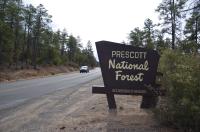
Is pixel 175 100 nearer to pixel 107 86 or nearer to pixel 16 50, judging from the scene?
pixel 107 86

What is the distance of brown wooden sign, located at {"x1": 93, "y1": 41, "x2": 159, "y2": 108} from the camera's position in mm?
11516

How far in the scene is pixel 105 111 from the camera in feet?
38.7

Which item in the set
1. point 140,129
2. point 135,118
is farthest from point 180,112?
point 135,118

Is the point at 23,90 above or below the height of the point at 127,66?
below

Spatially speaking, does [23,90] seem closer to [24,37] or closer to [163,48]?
[163,48]

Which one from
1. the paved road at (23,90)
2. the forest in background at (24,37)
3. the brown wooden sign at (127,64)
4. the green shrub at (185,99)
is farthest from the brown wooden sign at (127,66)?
the forest in background at (24,37)

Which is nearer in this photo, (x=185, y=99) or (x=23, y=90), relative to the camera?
(x=185, y=99)

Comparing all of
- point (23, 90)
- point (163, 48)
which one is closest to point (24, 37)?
point (23, 90)

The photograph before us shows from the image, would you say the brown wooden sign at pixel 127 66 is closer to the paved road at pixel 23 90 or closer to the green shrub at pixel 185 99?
the green shrub at pixel 185 99

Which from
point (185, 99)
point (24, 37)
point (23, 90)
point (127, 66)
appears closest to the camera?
point (185, 99)

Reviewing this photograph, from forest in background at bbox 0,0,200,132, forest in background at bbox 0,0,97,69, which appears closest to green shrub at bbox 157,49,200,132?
forest in background at bbox 0,0,200,132

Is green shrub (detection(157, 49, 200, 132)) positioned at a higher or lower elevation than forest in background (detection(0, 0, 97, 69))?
lower

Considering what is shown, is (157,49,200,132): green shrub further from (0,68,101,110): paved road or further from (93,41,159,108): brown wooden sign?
(0,68,101,110): paved road

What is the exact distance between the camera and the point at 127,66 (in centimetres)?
1162
